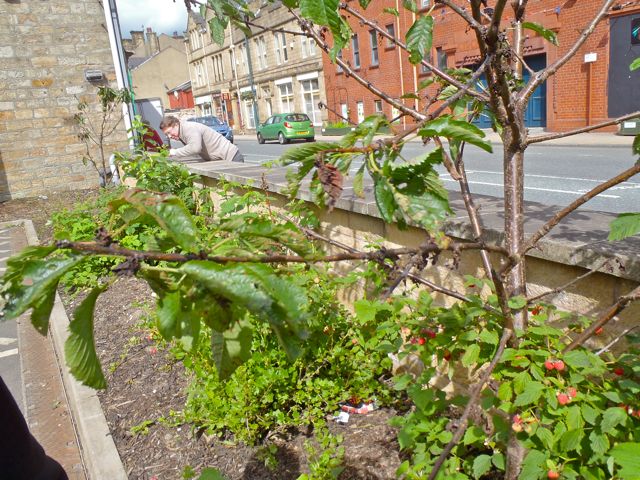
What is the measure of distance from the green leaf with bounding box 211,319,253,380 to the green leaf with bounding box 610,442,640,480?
899 millimetres

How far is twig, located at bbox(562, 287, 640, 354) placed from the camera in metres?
1.59

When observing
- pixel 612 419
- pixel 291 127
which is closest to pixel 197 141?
pixel 612 419

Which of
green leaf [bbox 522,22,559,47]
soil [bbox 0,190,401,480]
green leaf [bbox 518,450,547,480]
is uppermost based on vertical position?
green leaf [bbox 522,22,559,47]

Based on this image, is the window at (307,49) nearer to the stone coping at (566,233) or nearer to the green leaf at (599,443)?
the stone coping at (566,233)

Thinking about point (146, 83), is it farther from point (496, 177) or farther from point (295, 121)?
point (496, 177)

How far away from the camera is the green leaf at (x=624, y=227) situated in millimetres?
1534

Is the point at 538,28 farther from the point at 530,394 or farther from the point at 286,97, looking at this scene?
the point at 286,97

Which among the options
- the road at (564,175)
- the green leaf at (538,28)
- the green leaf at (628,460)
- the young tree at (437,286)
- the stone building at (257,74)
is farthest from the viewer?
the stone building at (257,74)

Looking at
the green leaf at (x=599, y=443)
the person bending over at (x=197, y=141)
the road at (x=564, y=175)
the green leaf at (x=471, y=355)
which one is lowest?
the road at (x=564, y=175)

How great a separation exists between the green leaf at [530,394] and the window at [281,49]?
41.8 m

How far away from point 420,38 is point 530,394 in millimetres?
1115

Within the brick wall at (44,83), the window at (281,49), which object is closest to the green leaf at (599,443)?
the brick wall at (44,83)

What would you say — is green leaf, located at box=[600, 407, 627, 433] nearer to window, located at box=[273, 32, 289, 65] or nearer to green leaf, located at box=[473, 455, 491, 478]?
green leaf, located at box=[473, 455, 491, 478]

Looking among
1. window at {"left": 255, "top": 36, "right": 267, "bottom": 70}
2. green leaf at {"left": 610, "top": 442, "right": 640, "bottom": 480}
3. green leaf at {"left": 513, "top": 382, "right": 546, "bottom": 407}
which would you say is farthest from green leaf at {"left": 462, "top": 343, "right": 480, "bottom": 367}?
window at {"left": 255, "top": 36, "right": 267, "bottom": 70}
